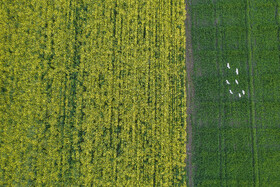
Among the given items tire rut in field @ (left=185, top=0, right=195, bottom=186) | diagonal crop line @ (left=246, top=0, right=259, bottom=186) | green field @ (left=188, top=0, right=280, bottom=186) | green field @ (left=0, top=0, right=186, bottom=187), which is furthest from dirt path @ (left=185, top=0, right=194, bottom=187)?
diagonal crop line @ (left=246, top=0, right=259, bottom=186)

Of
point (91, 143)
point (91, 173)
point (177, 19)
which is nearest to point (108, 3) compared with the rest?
point (177, 19)

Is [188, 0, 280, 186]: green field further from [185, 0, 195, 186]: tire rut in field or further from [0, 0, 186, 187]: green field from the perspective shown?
[0, 0, 186, 187]: green field

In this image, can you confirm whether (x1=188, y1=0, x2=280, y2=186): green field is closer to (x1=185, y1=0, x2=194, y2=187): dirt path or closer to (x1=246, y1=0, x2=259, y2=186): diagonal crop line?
(x1=246, y1=0, x2=259, y2=186): diagonal crop line

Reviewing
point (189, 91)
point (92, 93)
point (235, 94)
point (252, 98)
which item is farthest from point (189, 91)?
point (92, 93)

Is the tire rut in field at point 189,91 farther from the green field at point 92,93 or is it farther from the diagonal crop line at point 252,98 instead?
the diagonal crop line at point 252,98

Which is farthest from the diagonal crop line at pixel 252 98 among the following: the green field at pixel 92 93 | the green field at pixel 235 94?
the green field at pixel 92 93

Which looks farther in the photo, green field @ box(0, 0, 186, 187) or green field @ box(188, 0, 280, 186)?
green field @ box(188, 0, 280, 186)

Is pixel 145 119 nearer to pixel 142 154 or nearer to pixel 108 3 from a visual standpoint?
pixel 142 154
